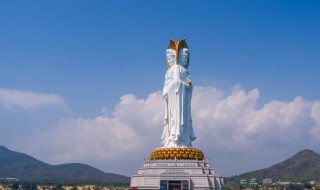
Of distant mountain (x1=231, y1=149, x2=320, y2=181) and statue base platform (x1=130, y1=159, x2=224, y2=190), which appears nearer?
statue base platform (x1=130, y1=159, x2=224, y2=190)

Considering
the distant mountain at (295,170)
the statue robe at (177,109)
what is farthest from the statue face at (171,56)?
the distant mountain at (295,170)

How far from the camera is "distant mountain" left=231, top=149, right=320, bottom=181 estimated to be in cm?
8857

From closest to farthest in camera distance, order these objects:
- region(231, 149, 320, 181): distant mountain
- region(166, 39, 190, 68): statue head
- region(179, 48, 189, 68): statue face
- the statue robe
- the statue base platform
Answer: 1. the statue base platform
2. the statue robe
3. region(166, 39, 190, 68): statue head
4. region(179, 48, 189, 68): statue face
5. region(231, 149, 320, 181): distant mountain

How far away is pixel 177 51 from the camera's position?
96.6ft

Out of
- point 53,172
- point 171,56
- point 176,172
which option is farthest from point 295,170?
point 176,172

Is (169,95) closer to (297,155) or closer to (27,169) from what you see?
(297,155)

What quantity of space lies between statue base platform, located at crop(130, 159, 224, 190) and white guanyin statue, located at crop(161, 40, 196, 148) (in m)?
2.09

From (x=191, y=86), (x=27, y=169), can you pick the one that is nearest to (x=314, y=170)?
(x=191, y=86)

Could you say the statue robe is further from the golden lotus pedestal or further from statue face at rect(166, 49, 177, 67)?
the golden lotus pedestal

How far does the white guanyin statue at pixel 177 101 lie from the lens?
91.5 ft

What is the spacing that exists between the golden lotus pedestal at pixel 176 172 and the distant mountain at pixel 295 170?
6249 centimetres

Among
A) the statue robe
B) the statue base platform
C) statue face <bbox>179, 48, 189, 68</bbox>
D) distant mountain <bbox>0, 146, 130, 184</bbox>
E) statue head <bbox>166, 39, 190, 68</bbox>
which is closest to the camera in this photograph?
the statue base platform

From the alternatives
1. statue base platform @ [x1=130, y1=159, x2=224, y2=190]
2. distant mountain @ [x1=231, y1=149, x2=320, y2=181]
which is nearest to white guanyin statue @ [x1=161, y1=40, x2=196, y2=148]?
statue base platform @ [x1=130, y1=159, x2=224, y2=190]

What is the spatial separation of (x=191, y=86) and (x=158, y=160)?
18.9ft
